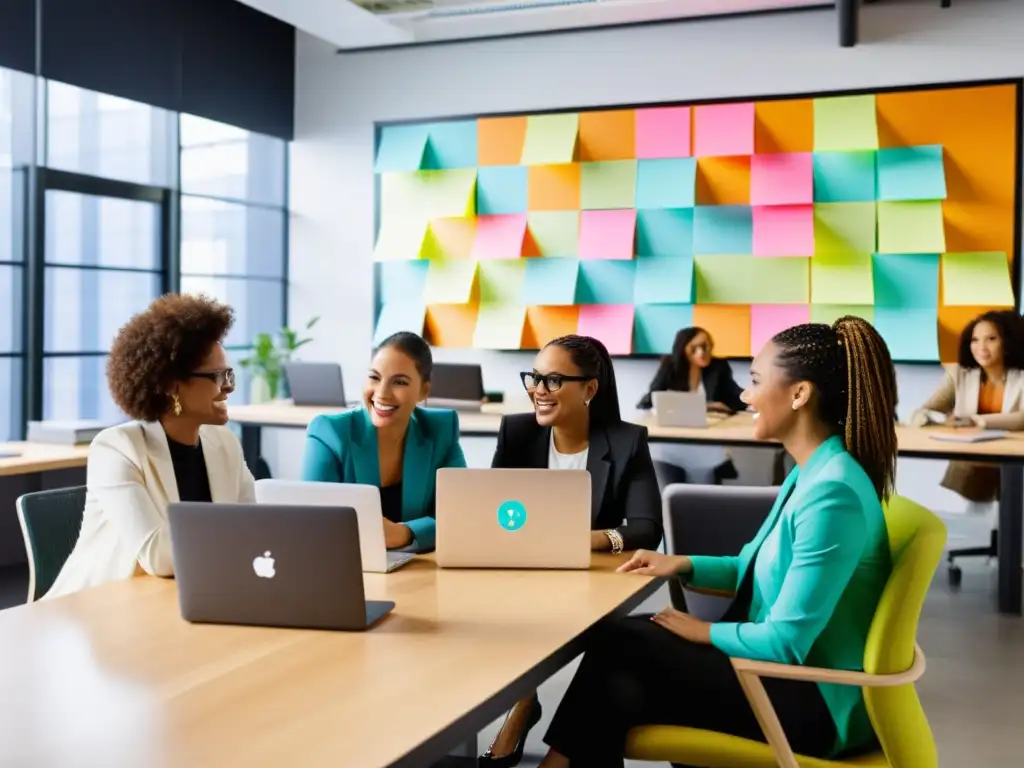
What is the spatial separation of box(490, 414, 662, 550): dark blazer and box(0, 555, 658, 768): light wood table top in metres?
0.50

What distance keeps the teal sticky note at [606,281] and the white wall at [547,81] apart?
1.52 feet

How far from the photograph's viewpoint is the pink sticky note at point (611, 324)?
7.26 metres

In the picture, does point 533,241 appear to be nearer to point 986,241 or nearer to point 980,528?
point 986,241

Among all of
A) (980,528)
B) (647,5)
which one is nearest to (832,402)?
(980,528)

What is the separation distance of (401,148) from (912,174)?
3564 millimetres

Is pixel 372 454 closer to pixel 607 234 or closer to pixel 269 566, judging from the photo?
pixel 269 566

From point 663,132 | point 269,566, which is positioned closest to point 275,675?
point 269,566

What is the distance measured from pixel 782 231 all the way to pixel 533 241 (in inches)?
66.9

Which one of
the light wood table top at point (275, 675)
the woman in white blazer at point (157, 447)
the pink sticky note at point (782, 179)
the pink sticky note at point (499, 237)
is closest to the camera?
the light wood table top at point (275, 675)

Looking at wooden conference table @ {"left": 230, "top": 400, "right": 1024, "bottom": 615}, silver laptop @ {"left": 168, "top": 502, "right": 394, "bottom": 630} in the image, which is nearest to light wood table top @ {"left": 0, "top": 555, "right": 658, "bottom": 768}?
silver laptop @ {"left": 168, "top": 502, "right": 394, "bottom": 630}

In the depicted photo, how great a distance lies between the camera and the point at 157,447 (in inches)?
103

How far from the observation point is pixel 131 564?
2.46 m

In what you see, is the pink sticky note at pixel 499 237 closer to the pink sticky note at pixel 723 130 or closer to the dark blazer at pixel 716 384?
the pink sticky note at pixel 723 130

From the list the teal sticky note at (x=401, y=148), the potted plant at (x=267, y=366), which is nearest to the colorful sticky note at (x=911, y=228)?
the teal sticky note at (x=401, y=148)
